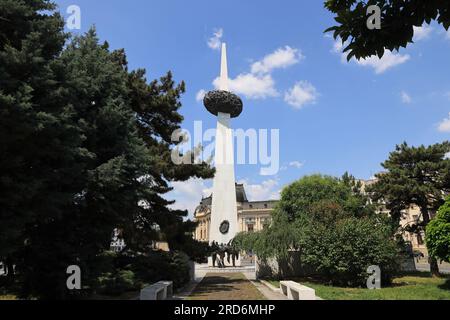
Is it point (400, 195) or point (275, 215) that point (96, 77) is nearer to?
point (275, 215)

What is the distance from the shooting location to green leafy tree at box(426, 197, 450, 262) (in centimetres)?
1617

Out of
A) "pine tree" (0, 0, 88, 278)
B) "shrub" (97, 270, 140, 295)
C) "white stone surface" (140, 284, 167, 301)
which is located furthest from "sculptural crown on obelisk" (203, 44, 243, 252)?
"pine tree" (0, 0, 88, 278)

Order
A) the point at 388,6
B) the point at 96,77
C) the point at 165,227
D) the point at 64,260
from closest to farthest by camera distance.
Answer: the point at 388,6
the point at 64,260
the point at 96,77
the point at 165,227

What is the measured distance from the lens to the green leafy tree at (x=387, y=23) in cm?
446

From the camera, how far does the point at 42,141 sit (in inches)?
440

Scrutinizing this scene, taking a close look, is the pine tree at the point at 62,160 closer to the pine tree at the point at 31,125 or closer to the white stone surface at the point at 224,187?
the pine tree at the point at 31,125

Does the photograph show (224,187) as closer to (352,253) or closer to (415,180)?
(415,180)

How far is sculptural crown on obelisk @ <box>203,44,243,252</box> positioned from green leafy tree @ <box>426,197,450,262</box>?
22.6 metres

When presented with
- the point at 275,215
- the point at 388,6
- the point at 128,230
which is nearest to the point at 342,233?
the point at 275,215

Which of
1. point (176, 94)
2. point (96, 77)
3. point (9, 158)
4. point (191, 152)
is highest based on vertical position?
point (176, 94)

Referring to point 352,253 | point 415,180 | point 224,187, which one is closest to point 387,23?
point 352,253

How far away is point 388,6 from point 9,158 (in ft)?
31.3

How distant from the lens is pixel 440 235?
16469 mm
